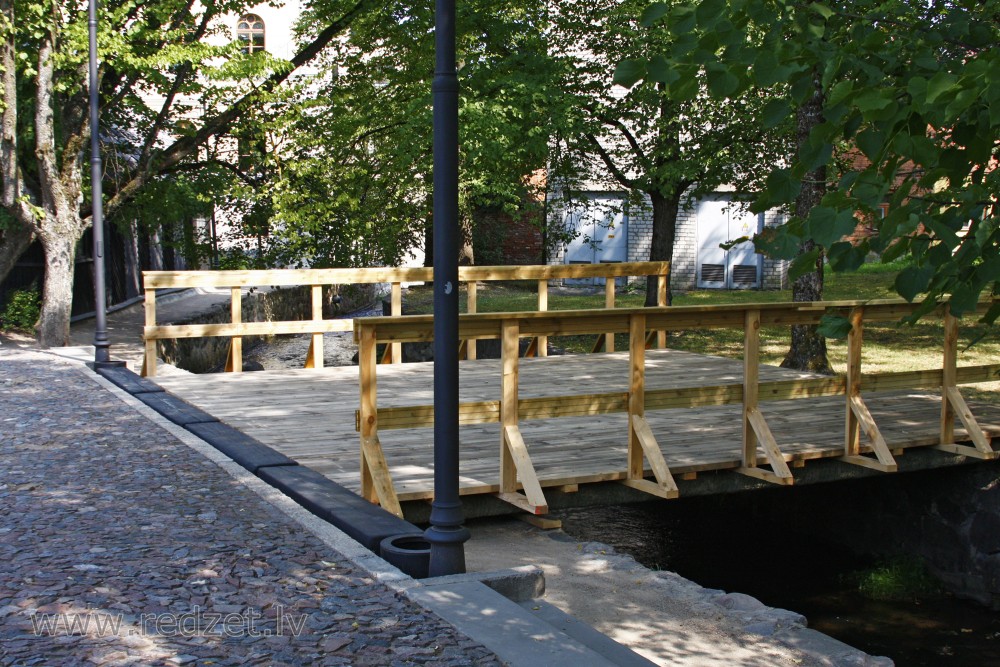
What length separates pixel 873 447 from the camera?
876cm

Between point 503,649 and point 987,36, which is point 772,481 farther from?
point 503,649

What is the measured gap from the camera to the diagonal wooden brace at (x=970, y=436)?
30.2ft

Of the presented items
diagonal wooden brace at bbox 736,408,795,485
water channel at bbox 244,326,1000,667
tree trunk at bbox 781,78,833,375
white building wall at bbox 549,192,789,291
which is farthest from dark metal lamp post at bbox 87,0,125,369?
white building wall at bbox 549,192,789,291

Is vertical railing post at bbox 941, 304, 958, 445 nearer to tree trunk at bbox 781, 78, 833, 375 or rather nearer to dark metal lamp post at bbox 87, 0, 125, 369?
tree trunk at bbox 781, 78, 833, 375

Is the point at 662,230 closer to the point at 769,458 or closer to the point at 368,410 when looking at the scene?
the point at 769,458

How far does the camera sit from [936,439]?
9.30 meters

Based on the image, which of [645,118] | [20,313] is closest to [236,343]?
[645,118]

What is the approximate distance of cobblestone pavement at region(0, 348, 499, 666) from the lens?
4348 millimetres

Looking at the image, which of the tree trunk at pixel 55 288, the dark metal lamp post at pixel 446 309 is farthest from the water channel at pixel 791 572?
the tree trunk at pixel 55 288

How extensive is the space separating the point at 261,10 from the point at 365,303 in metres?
19.2

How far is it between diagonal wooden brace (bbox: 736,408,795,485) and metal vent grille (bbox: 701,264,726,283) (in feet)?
85.6

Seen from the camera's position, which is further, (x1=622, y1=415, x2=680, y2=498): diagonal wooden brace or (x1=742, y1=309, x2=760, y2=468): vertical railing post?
(x1=742, y1=309, x2=760, y2=468): vertical railing post

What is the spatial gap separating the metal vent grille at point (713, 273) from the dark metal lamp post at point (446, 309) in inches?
1145

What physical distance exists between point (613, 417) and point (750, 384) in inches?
78.8
